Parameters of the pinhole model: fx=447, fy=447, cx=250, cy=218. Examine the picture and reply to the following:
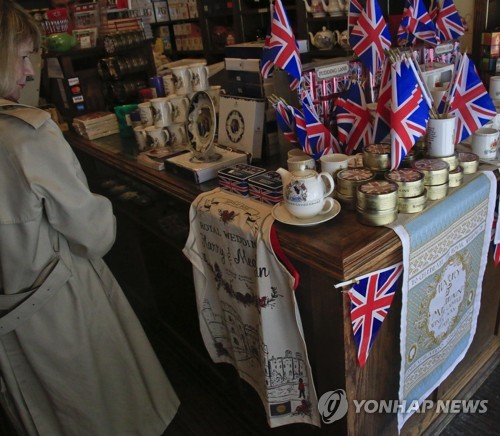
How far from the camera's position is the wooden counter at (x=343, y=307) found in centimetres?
90

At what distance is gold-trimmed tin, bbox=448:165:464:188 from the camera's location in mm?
1100

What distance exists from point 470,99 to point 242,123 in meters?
0.68

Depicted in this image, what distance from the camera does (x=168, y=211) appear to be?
1611 millimetres

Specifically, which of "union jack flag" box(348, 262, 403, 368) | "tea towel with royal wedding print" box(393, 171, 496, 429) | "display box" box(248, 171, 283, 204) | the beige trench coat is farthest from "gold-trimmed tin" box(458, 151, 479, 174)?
the beige trench coat

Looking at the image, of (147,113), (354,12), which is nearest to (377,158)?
(354,12)

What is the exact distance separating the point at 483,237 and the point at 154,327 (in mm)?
1547

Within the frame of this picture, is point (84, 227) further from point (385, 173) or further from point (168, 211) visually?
point (385, 173)

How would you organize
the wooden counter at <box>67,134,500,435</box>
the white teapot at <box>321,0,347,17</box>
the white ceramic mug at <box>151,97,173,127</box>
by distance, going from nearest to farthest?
1. the wooden counter at <box>67,134,500,435</box>
2. the white ceramic mug at <box>151,97,173,127</box>
3. the white teapot at <box>321,0,347,17</box>

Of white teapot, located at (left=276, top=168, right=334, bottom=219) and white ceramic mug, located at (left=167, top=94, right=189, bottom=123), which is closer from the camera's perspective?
white teapot, located at (left=276, top=168, right=334, bottom=219)

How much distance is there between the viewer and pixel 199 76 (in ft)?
5.62

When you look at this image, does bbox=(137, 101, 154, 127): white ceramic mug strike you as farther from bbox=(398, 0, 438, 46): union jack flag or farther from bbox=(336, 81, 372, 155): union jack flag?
bbox=(398, 0, 438, 46): union jack flag

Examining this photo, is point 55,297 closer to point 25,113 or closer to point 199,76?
point 25,113

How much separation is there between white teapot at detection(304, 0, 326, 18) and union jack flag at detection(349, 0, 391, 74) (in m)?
1.79

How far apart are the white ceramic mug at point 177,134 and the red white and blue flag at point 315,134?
622mm
